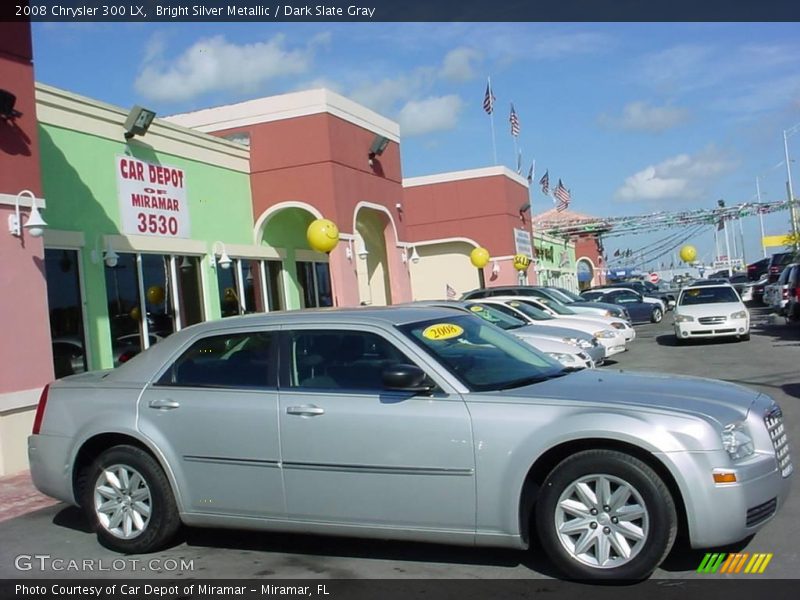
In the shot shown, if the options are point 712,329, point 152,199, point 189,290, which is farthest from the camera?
point 712,329

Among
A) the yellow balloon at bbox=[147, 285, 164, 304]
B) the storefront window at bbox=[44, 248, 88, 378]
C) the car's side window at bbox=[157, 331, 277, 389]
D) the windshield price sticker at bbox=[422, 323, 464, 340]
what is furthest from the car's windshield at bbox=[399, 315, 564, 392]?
the yellow balloon at bbox=[147, 285, 164, 304]

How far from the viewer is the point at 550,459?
188 inches

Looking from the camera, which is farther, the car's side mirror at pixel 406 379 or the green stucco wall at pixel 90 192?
the green stucco wall at pixel 90 192

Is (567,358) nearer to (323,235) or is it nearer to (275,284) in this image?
(323,235)

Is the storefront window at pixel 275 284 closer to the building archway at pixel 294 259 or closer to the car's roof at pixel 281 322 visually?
the building archway at pixel 294 259

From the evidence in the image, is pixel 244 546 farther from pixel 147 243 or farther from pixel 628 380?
pixel 147 243

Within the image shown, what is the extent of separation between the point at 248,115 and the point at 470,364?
14.7 metres

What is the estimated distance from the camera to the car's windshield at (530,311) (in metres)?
16.8

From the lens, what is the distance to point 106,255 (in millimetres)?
13180

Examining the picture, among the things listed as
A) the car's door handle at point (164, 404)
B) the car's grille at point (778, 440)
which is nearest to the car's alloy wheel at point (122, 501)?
the car's door handle at point (164, 404)

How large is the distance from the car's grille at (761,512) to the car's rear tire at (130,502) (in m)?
3.65

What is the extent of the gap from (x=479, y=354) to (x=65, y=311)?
883 cm

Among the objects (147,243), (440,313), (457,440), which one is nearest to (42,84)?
(147,243)

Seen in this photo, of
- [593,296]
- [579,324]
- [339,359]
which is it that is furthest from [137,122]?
[593,296]
